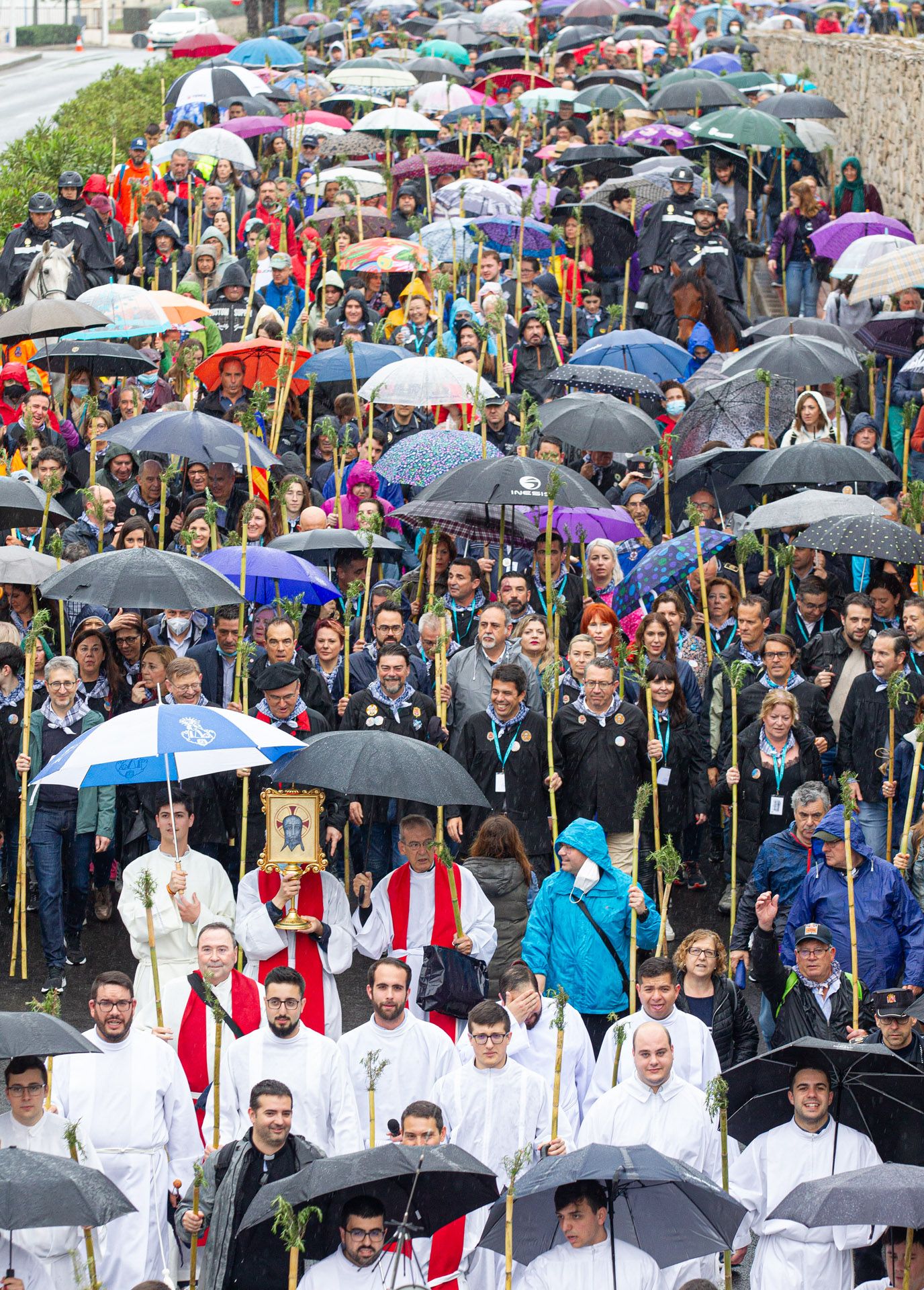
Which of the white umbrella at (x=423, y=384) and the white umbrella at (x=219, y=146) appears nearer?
the white umbrella at (x=423, y=384)

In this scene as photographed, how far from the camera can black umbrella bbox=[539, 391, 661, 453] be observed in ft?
44.9

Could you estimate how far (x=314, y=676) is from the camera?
11891 millimetres

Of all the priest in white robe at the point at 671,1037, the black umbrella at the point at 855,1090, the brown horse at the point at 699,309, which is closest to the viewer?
the black umbrella at the point at 855,1090

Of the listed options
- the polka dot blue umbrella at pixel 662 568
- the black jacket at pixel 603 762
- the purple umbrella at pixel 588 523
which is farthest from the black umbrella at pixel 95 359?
the black jacket at pixel 603 762

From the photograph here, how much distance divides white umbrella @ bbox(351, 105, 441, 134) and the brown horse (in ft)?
17.7

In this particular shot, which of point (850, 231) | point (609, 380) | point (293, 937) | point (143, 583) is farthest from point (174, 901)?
point (850, 231)

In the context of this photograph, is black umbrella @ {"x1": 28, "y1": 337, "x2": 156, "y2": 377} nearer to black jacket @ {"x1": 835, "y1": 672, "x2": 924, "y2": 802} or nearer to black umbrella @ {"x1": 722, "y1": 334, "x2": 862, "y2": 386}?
black umbrella @ {"x1": 722, "y1": 334, "x2": 862, "y2": 386}

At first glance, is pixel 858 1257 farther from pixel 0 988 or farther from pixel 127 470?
pixel 127 470

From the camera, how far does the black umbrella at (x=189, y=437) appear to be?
13.0m

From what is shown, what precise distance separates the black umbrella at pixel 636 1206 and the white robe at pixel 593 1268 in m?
0.04

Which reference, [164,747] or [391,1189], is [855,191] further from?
[391,1189]

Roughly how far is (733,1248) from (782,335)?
29.9 ft

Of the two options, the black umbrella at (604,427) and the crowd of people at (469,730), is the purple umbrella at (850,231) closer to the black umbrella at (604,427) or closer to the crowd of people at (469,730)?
the crowd of people at (469,730)

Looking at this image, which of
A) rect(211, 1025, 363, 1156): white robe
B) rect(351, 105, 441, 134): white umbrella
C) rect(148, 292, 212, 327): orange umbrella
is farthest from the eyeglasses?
rect(351, 105, 441, 134): white umbrella
